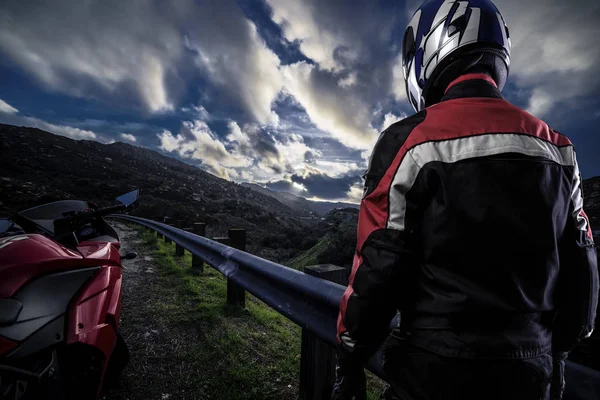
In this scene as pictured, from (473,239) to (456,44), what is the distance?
3.94 feet

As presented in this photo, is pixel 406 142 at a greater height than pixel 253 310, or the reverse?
pixel 406 142

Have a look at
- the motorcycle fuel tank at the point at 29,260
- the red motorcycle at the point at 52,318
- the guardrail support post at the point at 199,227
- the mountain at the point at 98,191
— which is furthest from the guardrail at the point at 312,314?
the mountain at the point at 98,191

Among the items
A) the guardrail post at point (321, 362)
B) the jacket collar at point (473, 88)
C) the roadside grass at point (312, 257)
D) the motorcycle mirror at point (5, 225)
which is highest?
the jacket collar at point (473, 88)

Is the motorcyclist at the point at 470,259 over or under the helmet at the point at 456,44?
under

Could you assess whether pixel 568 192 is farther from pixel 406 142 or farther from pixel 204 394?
pixel 204 394

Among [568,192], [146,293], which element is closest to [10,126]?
[146,293]

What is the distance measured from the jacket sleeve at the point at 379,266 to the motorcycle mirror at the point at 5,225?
8.35 ft

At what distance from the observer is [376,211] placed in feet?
3.64

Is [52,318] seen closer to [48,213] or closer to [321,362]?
[48,213]

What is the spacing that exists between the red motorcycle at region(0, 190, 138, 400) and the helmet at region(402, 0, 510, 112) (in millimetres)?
2446

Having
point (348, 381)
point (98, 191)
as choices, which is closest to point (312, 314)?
point (348, 381)

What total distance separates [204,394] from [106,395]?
2.42ft

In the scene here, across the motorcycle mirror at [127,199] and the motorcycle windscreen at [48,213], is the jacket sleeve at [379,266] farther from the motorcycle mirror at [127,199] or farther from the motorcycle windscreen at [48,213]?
the motorcycle mirror at [127,199]

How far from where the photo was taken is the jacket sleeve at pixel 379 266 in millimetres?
1022
